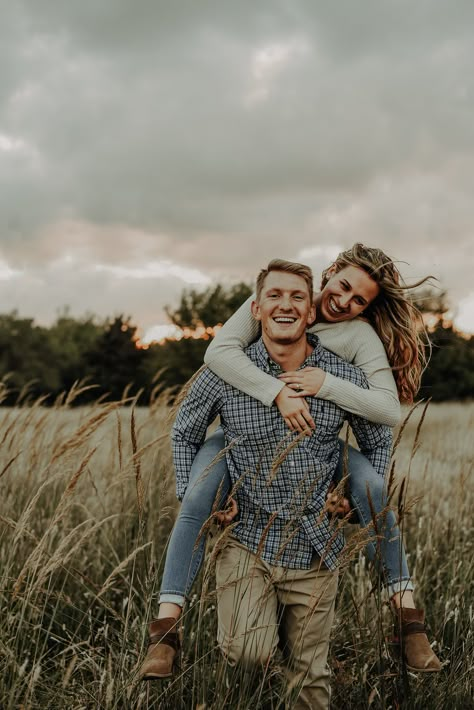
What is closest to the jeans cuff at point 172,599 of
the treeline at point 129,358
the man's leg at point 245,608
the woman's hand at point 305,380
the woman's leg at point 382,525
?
the man's leg at point 245,608

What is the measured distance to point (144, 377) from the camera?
122 feet

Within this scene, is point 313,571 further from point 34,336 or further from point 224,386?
point 34,336

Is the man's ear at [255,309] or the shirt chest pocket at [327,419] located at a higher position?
the man's ear at [255,309]

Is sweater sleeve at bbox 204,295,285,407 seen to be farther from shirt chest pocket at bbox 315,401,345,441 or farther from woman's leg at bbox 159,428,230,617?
woman's leg at bbox 159,428,230,617

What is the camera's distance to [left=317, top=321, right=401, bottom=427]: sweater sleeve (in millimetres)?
2582

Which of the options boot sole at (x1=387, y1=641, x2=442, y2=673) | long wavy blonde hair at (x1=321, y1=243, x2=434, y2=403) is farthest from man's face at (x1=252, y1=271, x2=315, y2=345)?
boot sole at (x1=387, y1=641, x2=442, y2=673)

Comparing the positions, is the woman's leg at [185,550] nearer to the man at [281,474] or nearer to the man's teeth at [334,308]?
the man at [281,474]

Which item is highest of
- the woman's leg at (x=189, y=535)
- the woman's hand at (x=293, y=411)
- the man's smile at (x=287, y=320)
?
the man's smile at (x=287, y=320)

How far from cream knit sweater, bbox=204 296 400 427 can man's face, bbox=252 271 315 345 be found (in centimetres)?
18

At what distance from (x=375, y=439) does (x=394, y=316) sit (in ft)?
2.00

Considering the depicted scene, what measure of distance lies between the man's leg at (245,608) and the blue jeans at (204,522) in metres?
0.13

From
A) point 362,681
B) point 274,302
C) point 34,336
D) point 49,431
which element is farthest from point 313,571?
point 34,336

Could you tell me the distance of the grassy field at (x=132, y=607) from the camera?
2221 millimetres

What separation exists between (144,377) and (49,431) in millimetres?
32679
